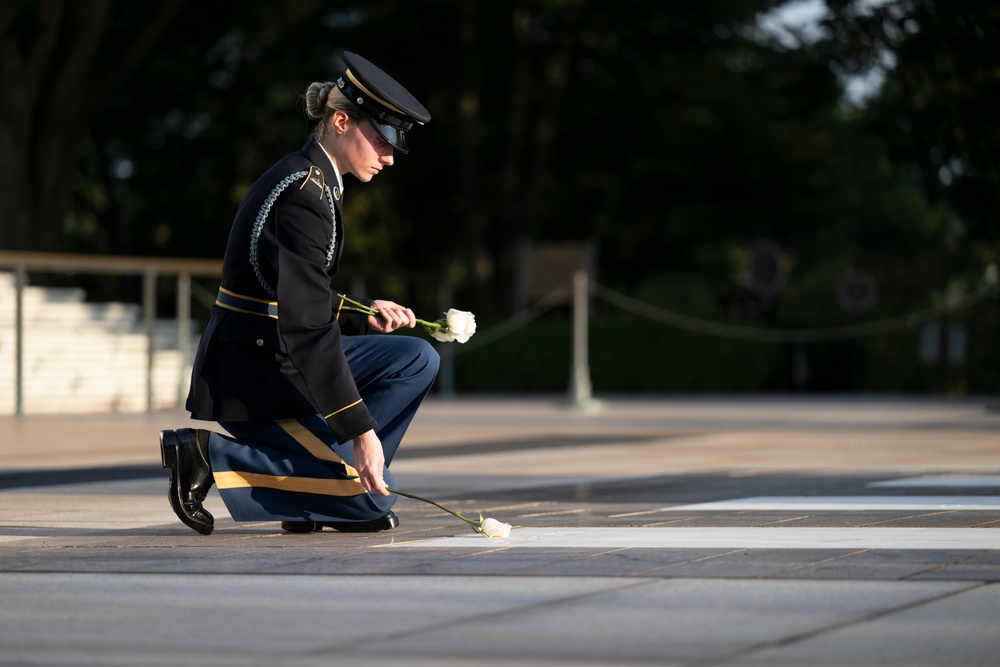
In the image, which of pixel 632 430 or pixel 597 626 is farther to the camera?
pixel 632 430

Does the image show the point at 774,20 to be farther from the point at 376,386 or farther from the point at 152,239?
the point at 376,386

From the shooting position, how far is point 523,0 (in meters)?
27.9

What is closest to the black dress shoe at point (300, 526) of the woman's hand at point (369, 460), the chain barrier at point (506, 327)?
the woman's hand at point (369, 460)

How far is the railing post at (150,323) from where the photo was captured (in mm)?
19875

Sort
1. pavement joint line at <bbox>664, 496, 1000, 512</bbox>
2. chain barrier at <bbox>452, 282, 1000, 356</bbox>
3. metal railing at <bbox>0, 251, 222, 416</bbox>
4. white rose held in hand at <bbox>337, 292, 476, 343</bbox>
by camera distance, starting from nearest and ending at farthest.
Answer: white rose held in hand at <bbox>337, 292, 476, 343</bbox> → pavement joint line at <bbox>664, 496, 1000, 512</bbox> → metal railing at <bbox>0, 251, 222, 416</bbox> → chain barrier at <bbox>452, 282, 1000, 356</bbox>

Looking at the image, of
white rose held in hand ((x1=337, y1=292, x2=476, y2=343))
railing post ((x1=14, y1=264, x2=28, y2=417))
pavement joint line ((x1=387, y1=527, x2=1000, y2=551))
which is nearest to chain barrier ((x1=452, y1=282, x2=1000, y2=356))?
railing post ((x1=14, y1=264, x2=28, y2=417))

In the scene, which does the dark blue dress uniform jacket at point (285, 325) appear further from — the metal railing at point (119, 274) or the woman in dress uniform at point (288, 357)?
the metal railing at point (119, 274)

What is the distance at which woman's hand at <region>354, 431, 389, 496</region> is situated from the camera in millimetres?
6250

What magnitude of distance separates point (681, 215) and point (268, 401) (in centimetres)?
3118

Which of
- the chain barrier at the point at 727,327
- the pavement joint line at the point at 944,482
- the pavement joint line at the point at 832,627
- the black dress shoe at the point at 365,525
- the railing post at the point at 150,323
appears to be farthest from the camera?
the chain barrier at the point at 727,327

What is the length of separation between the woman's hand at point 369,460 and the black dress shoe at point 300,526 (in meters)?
0.64

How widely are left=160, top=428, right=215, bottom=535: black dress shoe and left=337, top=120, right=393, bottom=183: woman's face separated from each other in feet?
3.52

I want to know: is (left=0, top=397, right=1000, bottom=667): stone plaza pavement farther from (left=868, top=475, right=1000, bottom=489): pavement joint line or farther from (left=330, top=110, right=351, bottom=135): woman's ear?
(left=330, top=110, right=351, bottom=135): woman's ear

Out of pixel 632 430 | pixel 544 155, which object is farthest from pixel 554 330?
pixel 632 430
